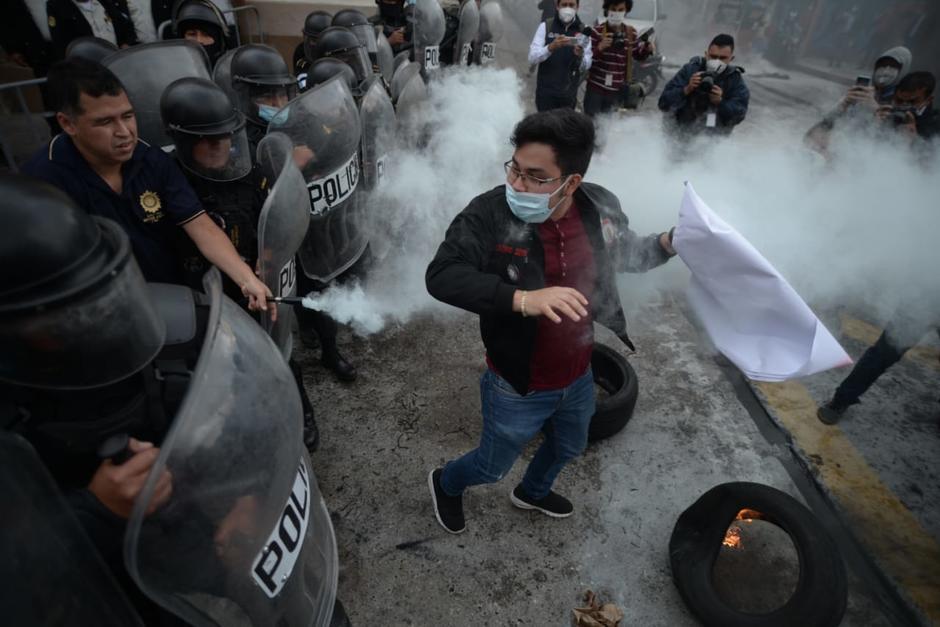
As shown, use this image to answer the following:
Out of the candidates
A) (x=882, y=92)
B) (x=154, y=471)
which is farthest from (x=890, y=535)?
(x=882, y=92)

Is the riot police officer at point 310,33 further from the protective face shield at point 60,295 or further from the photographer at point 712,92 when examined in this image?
the protective face shield at point 60,295

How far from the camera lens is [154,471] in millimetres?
846

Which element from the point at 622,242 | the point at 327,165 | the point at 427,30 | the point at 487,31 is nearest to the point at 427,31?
the point at 427,30

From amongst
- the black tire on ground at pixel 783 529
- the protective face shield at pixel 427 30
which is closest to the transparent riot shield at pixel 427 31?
the protective face shield at pixel 427 30

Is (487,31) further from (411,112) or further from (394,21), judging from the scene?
(411,112)

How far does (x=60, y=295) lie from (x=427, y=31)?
665cm

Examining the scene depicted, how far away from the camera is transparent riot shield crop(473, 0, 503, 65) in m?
8.65

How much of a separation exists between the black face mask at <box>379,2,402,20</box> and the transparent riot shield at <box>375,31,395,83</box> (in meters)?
1.37

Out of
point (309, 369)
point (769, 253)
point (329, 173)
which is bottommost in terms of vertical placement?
point (309, 369)

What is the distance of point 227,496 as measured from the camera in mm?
1005

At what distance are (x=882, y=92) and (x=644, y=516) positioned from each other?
526cm

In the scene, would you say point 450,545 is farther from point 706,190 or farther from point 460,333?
point 706,190

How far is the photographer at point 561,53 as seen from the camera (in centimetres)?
666

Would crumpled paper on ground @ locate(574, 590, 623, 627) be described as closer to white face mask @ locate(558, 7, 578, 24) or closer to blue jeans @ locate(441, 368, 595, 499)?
blue jeans @ locate(441, 368, 595, 499)
